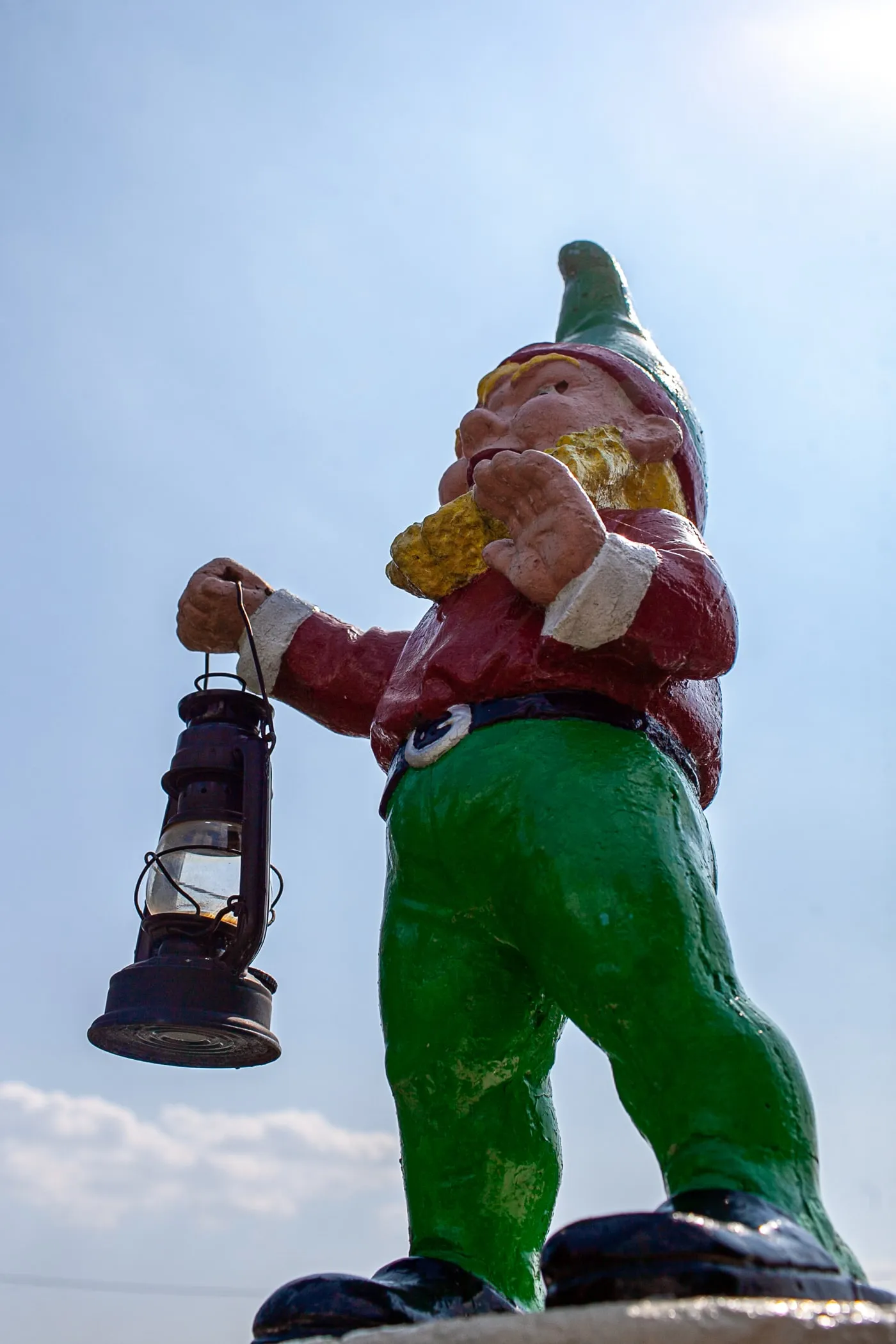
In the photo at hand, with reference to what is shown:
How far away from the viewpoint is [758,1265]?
1280 mm

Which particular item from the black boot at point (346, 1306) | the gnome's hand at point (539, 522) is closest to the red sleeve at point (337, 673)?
the gnome's hand at point (539, 522)

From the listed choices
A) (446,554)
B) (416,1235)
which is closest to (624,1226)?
(416,1235)

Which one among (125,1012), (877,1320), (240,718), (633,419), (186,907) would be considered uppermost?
(633,419)

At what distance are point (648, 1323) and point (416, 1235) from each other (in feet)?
3.35

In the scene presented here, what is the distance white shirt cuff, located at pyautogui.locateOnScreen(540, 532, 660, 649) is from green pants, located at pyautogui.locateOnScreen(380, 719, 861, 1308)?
0.49 ft

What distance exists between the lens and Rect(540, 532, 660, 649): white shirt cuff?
1.99 m

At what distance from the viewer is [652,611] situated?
2.01 meters

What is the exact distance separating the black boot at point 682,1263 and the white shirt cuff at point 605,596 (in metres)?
0.91

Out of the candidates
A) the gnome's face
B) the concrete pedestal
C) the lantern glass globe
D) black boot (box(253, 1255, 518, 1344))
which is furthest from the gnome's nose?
the concrete pedestal

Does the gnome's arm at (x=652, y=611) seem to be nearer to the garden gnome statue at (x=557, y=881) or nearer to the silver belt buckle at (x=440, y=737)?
the garden gnome statue at (x=557, y=881)

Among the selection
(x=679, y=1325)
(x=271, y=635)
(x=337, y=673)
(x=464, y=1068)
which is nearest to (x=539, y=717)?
(x=464, y=1068)

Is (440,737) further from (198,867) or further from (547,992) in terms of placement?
(198,867)

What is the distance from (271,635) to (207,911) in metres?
0.65

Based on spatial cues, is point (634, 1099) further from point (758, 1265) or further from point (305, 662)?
point (305, 662)
